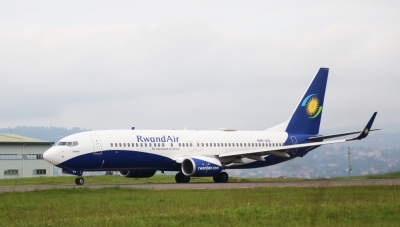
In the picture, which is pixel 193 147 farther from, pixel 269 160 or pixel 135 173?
pixel 269 160

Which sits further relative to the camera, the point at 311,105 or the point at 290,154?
the point at 311,105

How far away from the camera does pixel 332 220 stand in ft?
64.7

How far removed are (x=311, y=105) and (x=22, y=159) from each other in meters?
46.4

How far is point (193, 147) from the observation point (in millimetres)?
51094

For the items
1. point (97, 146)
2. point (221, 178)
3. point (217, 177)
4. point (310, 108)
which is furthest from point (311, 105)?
point (97, 146)

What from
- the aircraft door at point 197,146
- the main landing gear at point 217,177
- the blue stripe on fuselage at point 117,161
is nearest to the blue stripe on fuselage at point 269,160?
the main landing gear at point 217,177

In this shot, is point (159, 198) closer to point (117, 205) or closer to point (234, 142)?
point (117, 205)

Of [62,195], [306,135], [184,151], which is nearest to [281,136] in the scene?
[306,135]

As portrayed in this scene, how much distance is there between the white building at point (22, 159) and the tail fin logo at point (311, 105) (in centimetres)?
4364

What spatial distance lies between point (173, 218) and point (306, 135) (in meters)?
39.5

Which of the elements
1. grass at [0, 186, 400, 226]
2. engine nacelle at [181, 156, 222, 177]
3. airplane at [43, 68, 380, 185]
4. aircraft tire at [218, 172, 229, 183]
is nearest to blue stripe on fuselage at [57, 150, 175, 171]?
airplane at [43, 68, 380, 185]

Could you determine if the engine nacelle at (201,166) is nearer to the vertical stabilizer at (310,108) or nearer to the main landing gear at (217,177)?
the main landing gear at (217,177)

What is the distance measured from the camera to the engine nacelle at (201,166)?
158ft

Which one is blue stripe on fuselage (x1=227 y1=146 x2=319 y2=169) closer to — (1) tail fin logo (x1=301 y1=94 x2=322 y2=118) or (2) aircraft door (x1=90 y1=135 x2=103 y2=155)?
(1) tail fin logo (x1=301 y1=94 x2=322 y2=118)
